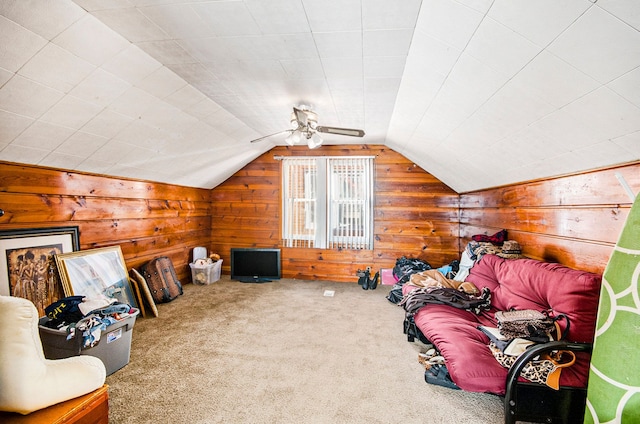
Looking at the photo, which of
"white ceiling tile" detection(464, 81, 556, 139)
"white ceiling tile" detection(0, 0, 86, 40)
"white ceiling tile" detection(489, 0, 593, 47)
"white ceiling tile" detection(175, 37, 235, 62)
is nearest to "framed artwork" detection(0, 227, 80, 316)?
"white ceiling tile" detection(0, 0, 86, 40)

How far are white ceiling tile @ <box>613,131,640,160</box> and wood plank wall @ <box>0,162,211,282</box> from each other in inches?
165

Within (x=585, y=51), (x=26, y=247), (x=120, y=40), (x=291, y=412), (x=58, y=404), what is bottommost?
(x=291, y=412)

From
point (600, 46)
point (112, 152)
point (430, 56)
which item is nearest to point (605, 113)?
point (600, 46)

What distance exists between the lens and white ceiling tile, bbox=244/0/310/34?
58.4 inches

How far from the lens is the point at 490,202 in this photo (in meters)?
3.49

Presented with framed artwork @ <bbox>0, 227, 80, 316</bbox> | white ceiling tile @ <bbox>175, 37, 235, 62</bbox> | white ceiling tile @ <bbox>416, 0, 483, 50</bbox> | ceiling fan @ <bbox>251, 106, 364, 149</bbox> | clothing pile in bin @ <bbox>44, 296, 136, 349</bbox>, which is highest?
white ceiling tile @ <bbox>175, 37, 235, 62</bbox>

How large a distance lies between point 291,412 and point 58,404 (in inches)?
46.2

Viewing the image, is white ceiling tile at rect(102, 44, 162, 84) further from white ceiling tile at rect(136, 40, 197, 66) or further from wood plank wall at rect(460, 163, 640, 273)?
wood plank wall at rect(460, 163, 640, 273)

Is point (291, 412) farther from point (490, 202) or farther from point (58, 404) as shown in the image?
point (490, 202)

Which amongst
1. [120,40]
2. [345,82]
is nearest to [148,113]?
[120,40]

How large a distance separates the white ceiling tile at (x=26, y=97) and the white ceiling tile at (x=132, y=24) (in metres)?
0.66

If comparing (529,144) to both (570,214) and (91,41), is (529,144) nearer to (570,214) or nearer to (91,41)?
(570,214)

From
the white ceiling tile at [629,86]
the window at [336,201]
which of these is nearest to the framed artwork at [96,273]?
the window at [336,201]

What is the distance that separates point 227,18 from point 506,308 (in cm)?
291
